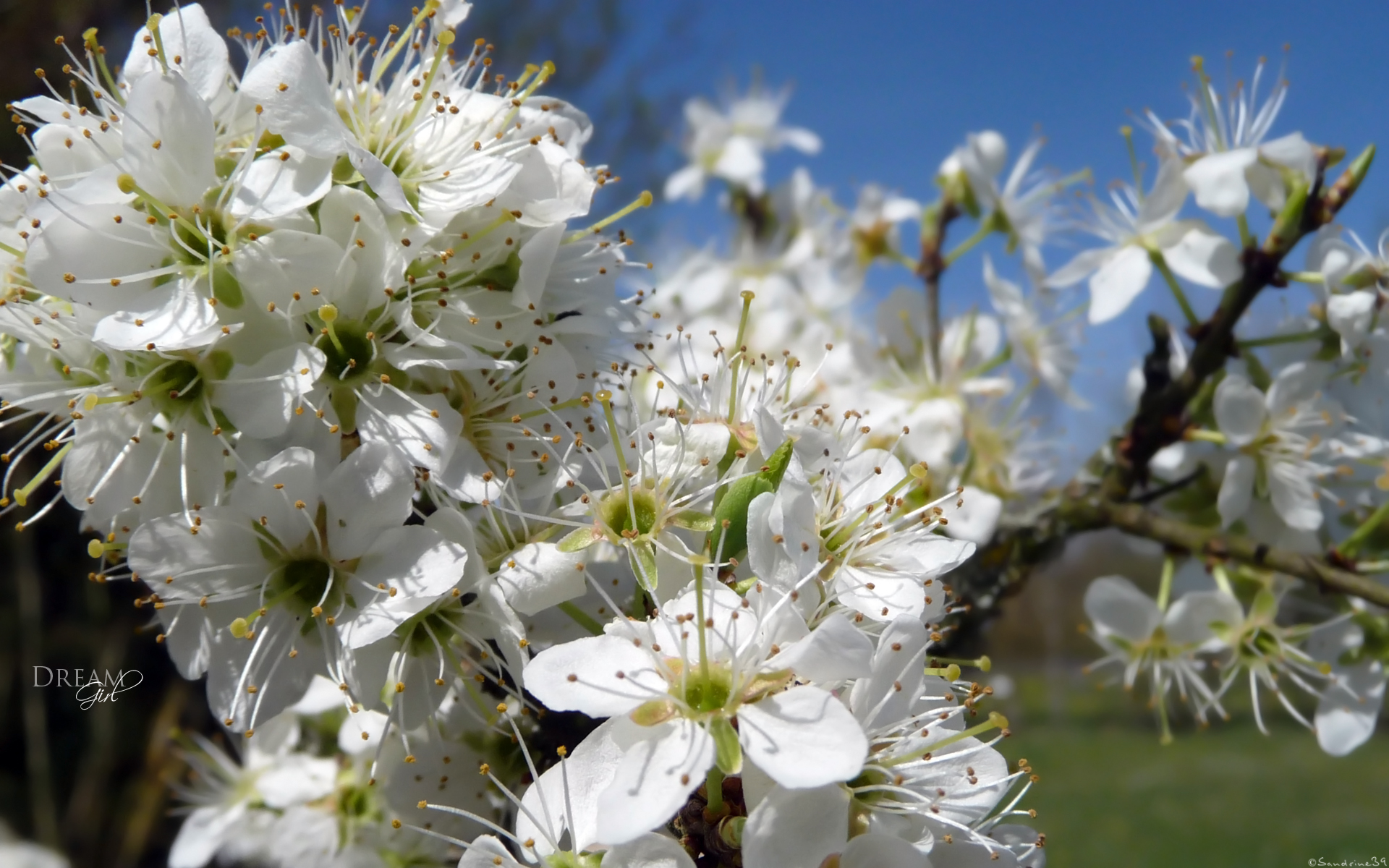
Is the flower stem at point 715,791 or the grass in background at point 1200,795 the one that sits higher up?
the flower stem at point 715,791

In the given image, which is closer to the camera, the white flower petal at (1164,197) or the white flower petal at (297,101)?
the white flower petal at (297,101)

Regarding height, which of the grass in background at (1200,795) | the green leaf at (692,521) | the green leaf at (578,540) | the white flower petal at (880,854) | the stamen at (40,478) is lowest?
the grass in background at (1200,795)

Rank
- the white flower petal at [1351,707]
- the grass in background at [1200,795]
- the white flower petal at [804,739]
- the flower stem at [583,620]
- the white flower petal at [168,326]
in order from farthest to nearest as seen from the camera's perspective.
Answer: the grass in background at [1200,795] → the white flower petal at [1351,707] → the flower stem at [583,620] → the white flower petal at [168,326] → the white flower petal at [804,739]

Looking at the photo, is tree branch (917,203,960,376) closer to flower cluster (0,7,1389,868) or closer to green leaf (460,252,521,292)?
flower cluster (0,7,1389,868)

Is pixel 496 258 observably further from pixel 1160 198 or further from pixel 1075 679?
pixel 1075 679

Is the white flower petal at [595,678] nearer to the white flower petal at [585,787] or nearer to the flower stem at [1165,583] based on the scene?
the white flower petal at [585,787]

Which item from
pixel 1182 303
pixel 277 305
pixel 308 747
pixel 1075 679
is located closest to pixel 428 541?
pixel 277 305

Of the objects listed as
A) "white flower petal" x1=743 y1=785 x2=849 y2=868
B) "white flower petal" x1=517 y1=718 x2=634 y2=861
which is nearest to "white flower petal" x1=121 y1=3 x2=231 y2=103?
"white flower petal" x1=517 y1=718 x2=634 y2=861

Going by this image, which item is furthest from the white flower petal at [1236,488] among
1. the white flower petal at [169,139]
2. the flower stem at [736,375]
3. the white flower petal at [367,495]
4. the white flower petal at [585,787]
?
the white flower petal at [169,139]
